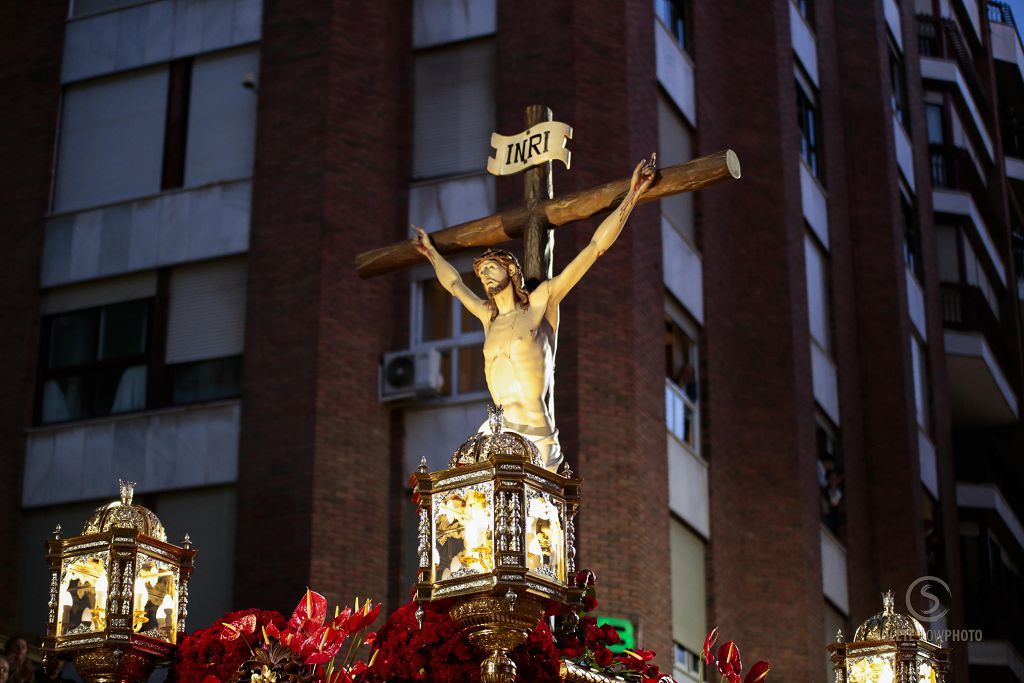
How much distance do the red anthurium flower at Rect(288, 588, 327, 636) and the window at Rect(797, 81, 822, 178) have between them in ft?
82.1

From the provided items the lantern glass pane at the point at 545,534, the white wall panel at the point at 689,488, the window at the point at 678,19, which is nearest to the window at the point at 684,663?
the white wall panel at the point at 689,488

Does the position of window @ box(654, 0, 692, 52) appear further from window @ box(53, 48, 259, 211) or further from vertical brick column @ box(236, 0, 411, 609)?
window @ box(53, 48, 259, 211)

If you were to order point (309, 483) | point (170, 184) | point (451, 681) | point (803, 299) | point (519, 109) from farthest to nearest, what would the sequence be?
point (803, 299), point (170, 184), point (519, 109), point (309, 483), point (451, 681)

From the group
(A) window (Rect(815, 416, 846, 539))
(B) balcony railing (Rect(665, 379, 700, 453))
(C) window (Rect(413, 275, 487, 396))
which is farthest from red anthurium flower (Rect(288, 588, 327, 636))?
(A) window (Rect(815, 416, 846, 539))

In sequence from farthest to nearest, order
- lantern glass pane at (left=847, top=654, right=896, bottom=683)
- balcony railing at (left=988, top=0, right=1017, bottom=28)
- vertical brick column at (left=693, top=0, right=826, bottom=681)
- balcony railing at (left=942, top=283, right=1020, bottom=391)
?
balcony railing at (left=988, top=0, right=1017, bottom=28), balcony railing at (left=942, top=283, right=1020, bottom=391), vertical brick column at (left=693, top=0, right=826, bottom=681), lantern glass pane at (left=847, top=654, right=896, bottom=683)

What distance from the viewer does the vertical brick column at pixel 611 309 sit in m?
24.8

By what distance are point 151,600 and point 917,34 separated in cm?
3538

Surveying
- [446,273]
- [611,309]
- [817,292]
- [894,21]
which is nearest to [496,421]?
[446,273]

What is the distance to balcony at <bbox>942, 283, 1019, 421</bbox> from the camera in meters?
42.6

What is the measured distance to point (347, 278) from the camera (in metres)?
26.5

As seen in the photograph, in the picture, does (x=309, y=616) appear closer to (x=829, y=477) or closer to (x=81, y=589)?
(x=81, y=589)

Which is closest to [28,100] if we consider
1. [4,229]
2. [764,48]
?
[4,229]

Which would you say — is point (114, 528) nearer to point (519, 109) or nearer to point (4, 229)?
point (519, 109)

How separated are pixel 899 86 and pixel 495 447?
3348cm
